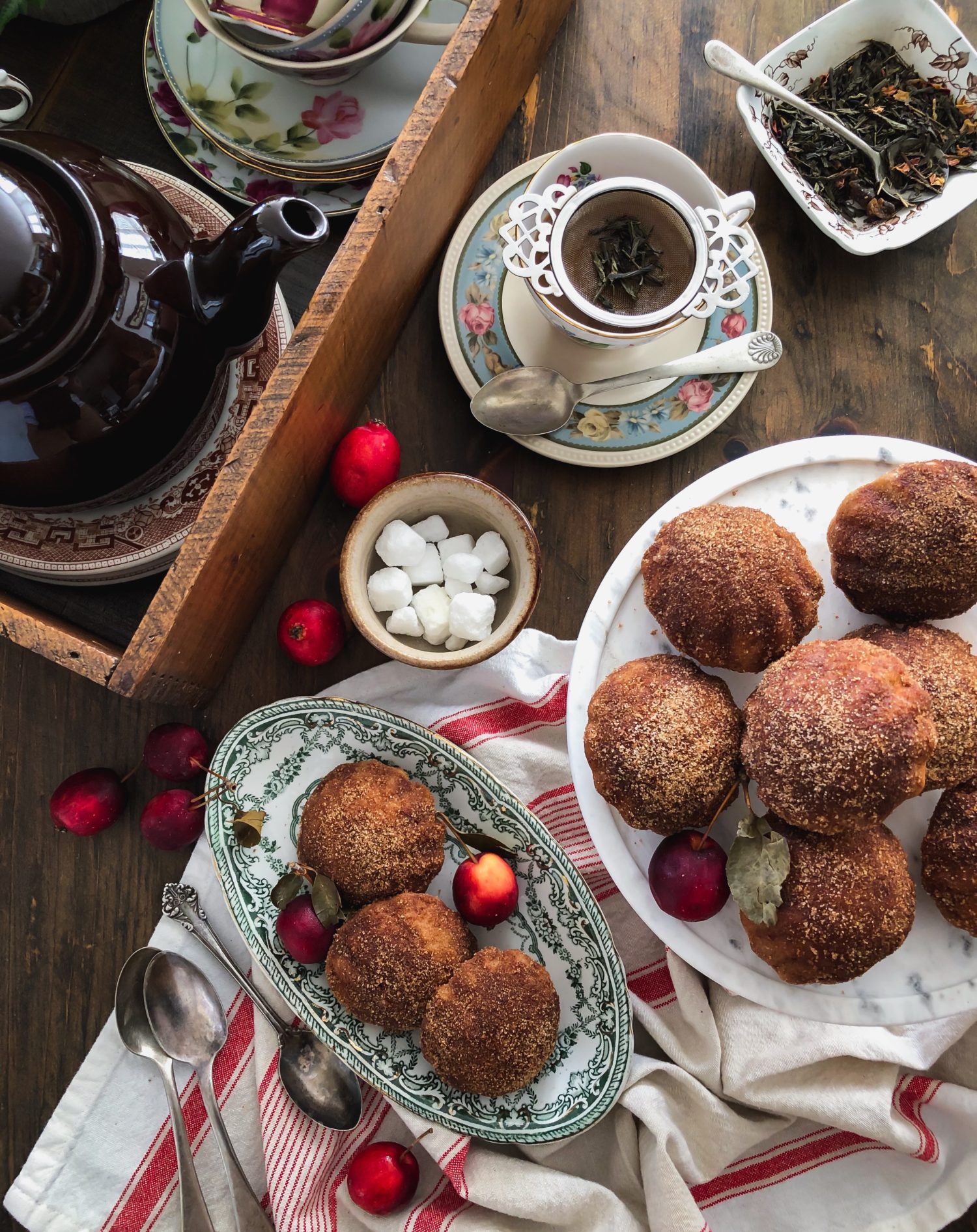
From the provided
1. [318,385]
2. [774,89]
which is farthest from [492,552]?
[774,89]

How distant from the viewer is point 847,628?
1012 millimetres

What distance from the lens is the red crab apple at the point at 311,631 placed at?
1073 millimetres

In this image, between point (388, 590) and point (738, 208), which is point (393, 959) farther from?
point (738, 208)

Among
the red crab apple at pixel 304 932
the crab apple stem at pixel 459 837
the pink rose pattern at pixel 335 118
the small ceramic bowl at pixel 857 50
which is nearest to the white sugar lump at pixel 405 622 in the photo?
the crab apple stem at pixel 459 837

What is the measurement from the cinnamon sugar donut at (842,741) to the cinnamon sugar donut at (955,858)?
12 centimetres

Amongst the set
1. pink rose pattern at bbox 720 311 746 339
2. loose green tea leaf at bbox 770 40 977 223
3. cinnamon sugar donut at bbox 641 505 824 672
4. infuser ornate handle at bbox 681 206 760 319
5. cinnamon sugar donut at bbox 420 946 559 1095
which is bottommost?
cinnamon sugar donut at bbox 420 946 559 1095

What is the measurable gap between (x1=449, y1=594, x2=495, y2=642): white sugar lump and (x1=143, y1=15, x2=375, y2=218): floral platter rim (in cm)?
47

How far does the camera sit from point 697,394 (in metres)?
1.09

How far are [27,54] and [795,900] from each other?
135cm

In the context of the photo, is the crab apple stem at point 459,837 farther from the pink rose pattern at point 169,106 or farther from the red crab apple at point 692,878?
the pink rose pattern at point 169,106

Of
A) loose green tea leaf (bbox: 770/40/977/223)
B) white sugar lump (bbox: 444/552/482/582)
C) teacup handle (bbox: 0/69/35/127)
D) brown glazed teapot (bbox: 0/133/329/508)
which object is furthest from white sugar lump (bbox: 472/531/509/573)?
teacup handle (bbox: 0/69/35/127)

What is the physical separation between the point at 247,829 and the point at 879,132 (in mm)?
1132

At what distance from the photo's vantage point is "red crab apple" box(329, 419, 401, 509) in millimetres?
1066

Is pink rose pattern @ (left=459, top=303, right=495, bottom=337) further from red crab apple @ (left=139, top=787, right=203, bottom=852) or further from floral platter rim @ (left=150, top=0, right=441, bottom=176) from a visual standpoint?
red crab apple @ (left=139, top=787, right=203, bottom=852)
